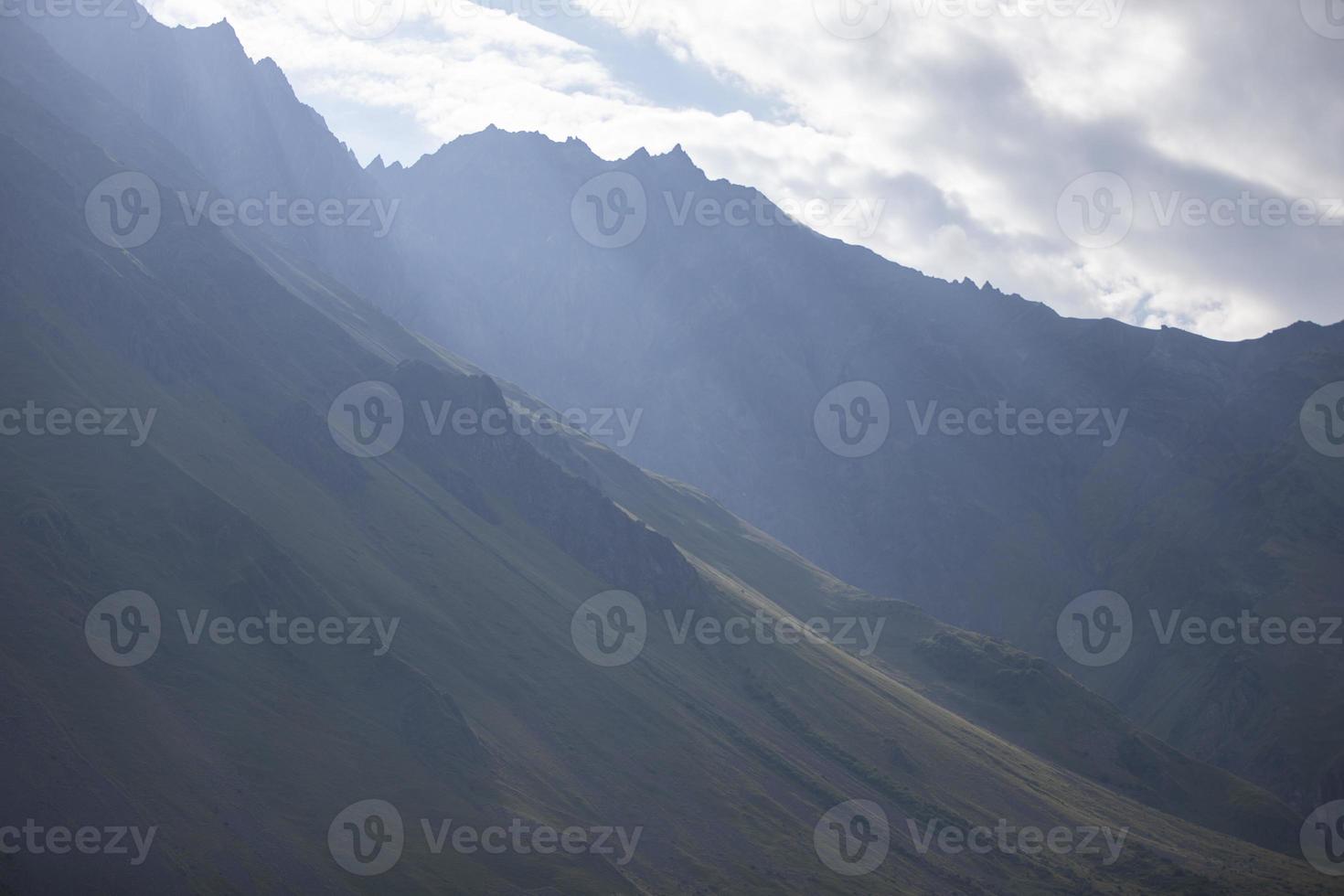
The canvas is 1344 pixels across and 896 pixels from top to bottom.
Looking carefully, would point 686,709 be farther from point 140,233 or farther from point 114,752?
point 140,233

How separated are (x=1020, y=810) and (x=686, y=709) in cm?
4801

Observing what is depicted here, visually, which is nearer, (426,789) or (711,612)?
(426,789)

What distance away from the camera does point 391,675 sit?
5123 inches

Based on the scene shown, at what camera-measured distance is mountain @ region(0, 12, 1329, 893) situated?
10081cm

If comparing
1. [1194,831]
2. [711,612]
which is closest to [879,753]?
[711,612]

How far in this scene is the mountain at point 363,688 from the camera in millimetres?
100812

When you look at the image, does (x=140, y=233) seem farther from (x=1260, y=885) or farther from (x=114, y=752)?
(x=1260, y=885)

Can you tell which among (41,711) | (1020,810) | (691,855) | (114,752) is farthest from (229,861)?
(1020,810)

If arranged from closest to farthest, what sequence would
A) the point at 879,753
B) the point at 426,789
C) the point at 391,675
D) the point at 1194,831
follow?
1. the point at 426,789
2. the point at 391,675
3. the point at 879,753
4. the point at 1194,831

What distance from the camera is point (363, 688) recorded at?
421 feet

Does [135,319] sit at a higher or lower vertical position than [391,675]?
higher

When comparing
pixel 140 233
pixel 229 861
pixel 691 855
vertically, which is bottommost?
pixel 229 861

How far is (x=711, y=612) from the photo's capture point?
191375 millimetres

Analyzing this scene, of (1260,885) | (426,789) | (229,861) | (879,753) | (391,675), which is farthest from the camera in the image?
(879,753)
